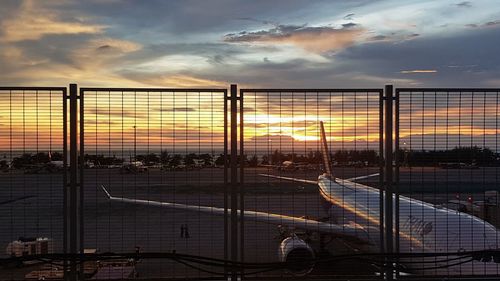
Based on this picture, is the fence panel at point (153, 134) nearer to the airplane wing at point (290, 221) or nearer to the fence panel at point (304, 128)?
the fence panel at point (304, 128)

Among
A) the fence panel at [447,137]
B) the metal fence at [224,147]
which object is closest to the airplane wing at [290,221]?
the metal fence at [224,147]

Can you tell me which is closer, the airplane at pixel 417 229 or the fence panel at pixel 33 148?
the fence panel at pixel 33 148

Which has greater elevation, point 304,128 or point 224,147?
point 304,128

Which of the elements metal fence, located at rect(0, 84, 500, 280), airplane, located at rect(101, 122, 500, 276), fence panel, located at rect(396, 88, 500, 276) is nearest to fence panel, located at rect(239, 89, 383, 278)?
metal fence, located at rect(0, 84, 500, 280)

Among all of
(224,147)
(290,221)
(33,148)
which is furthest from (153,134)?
(290,221)

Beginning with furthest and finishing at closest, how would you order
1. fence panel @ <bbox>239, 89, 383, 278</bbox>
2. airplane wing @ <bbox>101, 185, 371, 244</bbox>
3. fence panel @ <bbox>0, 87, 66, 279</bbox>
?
airplane wing @ <bbox>101, 185, 371, 244</bbox> → fence panel @ <bbox>239, 89, 383, 278</bbox> → fence panel @ <bbox>0, 87, 66, 279</bbox>

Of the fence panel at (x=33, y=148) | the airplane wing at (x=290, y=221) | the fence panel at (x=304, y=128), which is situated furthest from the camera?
the airplane wing at (x=290, y=221)

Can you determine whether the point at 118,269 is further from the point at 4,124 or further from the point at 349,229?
the point at 349,229

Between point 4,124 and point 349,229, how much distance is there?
9.44m

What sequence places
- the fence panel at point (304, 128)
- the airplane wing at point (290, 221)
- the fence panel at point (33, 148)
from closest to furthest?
the fence panel at point (33, 148) → the fence panel at point (304, 128) → the airplane wing at point (290, 221)

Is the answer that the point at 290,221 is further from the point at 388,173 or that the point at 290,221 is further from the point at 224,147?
the point at 224,147

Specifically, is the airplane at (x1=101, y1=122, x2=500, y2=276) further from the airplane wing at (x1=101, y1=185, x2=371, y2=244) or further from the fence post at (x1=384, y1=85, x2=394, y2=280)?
the fence post at (x1=384, y1=85, x2=394, y2=280)

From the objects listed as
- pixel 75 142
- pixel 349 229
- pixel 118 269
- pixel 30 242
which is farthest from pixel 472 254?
pixel 349 229

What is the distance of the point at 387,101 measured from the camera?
6668mm
